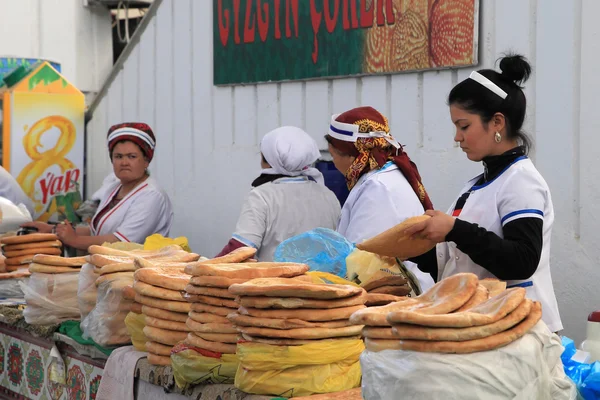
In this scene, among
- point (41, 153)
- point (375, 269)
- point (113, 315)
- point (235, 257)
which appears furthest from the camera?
point (41, 153)

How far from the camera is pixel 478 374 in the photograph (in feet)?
5.75

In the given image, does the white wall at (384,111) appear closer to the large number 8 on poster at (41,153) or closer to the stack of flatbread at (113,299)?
the large number 8 on poster at (41,153)

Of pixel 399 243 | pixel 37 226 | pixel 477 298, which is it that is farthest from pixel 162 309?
pixel 37 226

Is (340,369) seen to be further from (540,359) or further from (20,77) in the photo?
(20,77)

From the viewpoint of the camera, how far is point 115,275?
3.27 meters

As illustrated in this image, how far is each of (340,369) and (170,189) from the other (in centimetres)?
460

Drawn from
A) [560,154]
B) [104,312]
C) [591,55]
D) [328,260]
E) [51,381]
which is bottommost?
[51,381]

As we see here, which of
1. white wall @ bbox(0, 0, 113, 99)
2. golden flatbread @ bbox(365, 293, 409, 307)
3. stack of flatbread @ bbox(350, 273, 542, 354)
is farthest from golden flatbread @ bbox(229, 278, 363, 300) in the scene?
white wall @ bbox(0, 0, 113, 99)

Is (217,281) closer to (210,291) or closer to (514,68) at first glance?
(210,291)

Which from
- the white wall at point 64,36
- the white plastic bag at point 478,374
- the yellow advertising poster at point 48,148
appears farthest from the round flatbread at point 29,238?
the white wall at point 64,36

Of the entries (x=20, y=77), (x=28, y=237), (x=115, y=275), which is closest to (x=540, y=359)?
(x=115, y=275)

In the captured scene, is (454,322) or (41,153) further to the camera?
(41,153)

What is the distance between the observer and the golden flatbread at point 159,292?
279cm

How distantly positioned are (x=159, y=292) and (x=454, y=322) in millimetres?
1285
